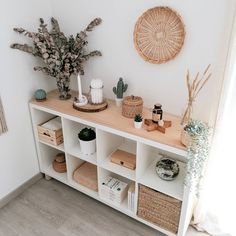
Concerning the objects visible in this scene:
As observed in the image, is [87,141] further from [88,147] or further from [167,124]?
[167,124]

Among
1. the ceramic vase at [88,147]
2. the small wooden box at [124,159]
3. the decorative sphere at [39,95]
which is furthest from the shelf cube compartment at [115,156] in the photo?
the decorative sphere at [39,95]

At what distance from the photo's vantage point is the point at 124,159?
5.66 feet

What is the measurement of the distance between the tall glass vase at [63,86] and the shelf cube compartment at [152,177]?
77 centimetres

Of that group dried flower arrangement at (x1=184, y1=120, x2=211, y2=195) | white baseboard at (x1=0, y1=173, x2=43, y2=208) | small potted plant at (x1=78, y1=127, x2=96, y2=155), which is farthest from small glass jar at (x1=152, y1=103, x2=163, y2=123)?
white baseboard at (x1=0, y1=173, x2=43, y2=208)

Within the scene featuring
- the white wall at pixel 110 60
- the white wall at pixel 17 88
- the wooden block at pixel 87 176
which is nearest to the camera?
the white wall at pixel 110 60

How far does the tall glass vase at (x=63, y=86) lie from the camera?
5.95 ft

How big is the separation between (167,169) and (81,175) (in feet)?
2.41

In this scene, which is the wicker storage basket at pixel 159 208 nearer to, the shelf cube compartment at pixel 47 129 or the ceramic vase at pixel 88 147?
the ceramic vase at pixel 88 147

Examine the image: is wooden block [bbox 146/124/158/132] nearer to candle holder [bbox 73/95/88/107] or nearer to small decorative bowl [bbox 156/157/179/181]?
small decorative bowl [bbox 156/157/179/181]

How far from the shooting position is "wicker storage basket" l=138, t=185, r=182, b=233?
152 cm

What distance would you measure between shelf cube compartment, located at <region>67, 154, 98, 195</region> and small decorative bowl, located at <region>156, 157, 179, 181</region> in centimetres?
55

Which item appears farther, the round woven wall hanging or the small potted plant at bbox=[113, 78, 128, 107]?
the small potted plant at bbox=[113, 78, 128, 107]

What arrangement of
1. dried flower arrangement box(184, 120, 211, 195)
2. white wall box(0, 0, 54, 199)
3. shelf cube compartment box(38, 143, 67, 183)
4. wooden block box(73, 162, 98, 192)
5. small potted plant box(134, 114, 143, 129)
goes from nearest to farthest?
dried flower arrangement box(184, 120, 211, 195) < small potted plant box(134, 114, 143, 129) < white wall box(0, 0, 54, 199) < wooden block box(73, 162, 98, 192) < shelf cube compartment box(38, 143, 67, 183)

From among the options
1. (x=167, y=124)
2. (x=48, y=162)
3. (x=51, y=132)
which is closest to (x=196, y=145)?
(x=167, y=124)
